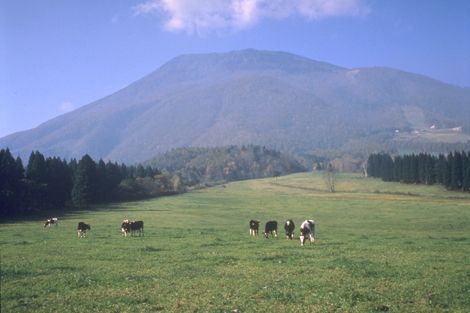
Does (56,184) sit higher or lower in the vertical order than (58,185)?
higher

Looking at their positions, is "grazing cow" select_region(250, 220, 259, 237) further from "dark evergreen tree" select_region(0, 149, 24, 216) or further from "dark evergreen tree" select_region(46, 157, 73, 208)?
"dark evergreen tree" select_region(46, 157, 73, 208)

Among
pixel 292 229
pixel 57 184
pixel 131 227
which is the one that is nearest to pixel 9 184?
pixel 57 184

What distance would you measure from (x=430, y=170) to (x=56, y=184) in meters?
85.4

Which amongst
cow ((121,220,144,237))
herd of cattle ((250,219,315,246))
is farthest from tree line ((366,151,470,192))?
cow ((121,220,144,237))

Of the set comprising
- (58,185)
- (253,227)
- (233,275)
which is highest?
(58,185)

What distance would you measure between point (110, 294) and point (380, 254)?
14528 millimetres

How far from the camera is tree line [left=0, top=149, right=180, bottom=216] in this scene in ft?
204

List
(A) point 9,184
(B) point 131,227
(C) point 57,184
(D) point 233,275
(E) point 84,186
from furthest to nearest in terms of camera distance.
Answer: (E) point 84,186
(C) point 57,184
(A) point 9,184
(B) point 131,227
(D) point 233,275

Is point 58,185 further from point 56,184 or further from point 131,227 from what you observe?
point 131,227

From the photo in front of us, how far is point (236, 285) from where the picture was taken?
15281 mm

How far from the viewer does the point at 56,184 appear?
247 ft

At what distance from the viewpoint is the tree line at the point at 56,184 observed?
62094 millimetres

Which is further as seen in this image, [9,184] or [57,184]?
[57,184]

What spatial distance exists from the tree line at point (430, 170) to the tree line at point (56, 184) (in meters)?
69.4
